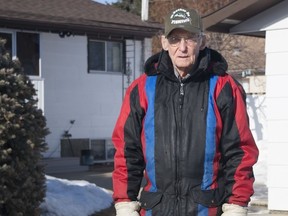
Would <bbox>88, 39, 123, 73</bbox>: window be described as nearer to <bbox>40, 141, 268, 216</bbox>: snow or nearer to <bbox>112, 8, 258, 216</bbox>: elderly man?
<bbox>40, 141, 268, 216</bbox>: snow

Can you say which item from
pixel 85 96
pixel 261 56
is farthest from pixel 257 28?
pixel 261 56

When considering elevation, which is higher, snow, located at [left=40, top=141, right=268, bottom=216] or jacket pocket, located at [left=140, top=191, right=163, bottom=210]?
jacket pocket, located at [left=140, top=191, right=163, bottom=210]

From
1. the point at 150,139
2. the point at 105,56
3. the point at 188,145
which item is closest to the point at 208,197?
the point at 188,145

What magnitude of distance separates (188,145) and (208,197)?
0.29 meters

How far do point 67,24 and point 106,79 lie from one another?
2436mm

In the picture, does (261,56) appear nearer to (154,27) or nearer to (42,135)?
(154,27)

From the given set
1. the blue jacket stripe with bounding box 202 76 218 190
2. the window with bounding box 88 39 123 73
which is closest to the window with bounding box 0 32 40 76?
the window with bounding box 88 39 123 73

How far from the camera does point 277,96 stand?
934 cm

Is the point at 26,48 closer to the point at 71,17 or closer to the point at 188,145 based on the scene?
the point at 71,17

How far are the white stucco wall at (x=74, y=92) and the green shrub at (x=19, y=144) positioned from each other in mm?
9739

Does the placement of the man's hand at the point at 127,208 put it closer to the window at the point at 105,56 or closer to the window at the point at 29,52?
the window at the point at 29,52

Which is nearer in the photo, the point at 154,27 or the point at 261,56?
the point at 154,27

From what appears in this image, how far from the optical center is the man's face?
3.69m

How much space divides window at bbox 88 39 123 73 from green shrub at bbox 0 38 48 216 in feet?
36.1
